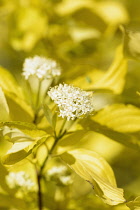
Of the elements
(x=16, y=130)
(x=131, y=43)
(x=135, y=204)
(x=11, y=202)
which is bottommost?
(x=11, y=202)

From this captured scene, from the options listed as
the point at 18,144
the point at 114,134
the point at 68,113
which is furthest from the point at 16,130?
the point at 114,134

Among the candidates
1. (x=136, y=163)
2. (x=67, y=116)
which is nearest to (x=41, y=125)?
(x=67, y=116)

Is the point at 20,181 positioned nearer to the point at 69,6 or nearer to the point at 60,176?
the point at 60,176

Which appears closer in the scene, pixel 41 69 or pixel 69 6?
pixel 41 69

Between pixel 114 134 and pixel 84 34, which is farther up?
pixel 84 34

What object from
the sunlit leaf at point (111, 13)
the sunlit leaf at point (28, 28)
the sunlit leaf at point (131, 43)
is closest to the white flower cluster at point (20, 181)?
the sunlit leaf at point (131, 43)

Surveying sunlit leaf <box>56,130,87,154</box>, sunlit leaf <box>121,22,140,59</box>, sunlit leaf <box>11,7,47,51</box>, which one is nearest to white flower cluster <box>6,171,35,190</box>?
sunlit leaf <box>56,130,87,154</box>

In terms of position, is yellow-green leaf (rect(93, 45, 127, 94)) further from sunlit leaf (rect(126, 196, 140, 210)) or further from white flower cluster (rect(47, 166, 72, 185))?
sunlit leaf (rect(126, 196, 140, 210))

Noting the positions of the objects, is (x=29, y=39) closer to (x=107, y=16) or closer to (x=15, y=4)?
(x=15, y=4)
